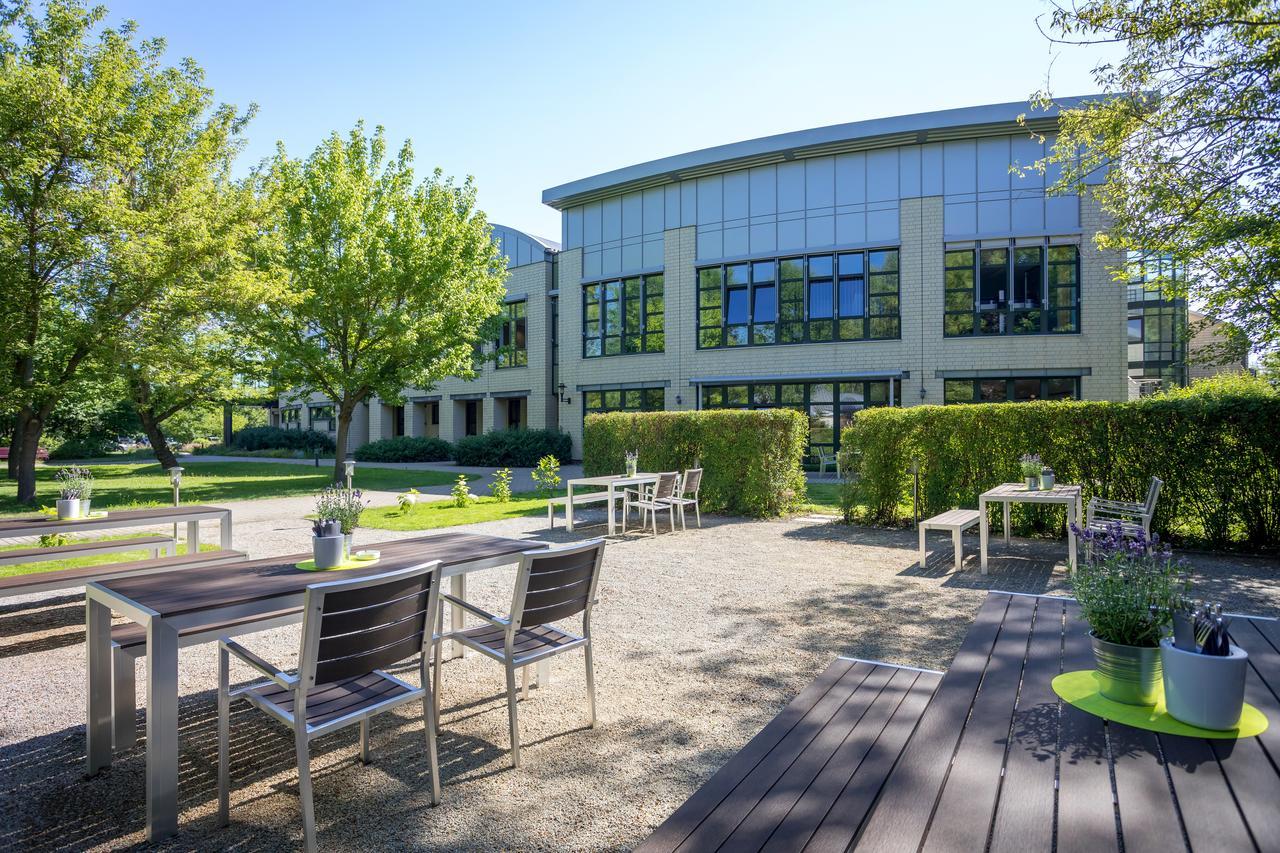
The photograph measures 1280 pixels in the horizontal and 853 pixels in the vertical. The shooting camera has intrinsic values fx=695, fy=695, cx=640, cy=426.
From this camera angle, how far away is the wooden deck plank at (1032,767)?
1.39 m

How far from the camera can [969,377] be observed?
1936 centimetres

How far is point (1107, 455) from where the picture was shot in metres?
9.01

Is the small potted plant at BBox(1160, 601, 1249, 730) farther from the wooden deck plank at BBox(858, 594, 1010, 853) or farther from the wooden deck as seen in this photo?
the wooden deck plank at BBox(858, 594, 1010, 853)

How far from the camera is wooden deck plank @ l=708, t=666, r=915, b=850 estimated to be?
158 centimetres

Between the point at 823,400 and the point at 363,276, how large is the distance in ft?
43.7

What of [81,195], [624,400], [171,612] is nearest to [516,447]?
[624,400]

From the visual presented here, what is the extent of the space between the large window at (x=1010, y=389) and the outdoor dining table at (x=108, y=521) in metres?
18.0

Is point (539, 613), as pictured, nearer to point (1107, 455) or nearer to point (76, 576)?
point (76, 576)

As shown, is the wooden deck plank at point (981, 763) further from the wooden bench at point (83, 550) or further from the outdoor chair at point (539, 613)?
the wooden bench at point (83, 550)

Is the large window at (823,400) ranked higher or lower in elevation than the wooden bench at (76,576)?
higher

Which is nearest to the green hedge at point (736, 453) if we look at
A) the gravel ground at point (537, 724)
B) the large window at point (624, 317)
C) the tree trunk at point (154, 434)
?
the gravel ground at point (537, 724)

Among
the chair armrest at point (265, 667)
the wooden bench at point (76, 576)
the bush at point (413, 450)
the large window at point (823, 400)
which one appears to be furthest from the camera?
the bush at point (413, 450)

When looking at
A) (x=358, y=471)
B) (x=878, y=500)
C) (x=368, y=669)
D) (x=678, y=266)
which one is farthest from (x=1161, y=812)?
(x=358, y=471)

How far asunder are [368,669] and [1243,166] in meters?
10.8
